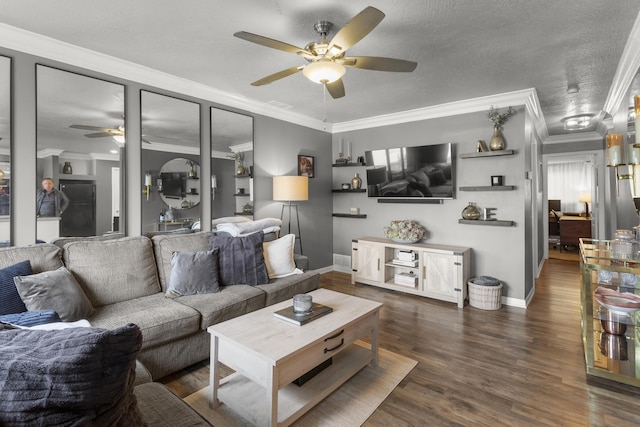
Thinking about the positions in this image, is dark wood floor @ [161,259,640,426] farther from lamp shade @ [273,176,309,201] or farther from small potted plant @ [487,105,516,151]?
small potted plant @ [487,105,516,151]

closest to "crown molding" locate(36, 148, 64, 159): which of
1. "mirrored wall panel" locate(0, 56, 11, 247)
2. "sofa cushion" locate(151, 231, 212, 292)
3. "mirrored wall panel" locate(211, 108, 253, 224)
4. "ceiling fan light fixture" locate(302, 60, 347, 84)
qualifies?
"mirrored wall panel" locate(0, 56, 11, 247)

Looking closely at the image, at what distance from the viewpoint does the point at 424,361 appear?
2.54m

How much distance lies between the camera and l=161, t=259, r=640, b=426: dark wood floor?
6.28 feet

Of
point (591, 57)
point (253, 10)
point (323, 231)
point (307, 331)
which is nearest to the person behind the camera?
point (307, 331)

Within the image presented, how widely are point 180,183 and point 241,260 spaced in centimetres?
112

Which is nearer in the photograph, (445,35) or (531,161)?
(445,35)

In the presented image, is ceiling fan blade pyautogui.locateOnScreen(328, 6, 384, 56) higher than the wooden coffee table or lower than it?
higher

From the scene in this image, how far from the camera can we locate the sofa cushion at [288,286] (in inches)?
115

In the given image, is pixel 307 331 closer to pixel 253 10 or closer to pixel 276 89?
pixel 253 10

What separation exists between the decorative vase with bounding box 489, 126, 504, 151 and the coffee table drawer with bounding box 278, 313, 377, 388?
2670mm

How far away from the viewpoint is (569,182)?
28.7ft

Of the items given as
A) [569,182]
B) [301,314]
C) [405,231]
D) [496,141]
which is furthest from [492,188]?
[569,182]

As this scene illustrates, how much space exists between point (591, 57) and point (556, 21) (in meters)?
0.87

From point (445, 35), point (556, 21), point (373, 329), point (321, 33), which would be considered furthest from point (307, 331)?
point (556, 21)
